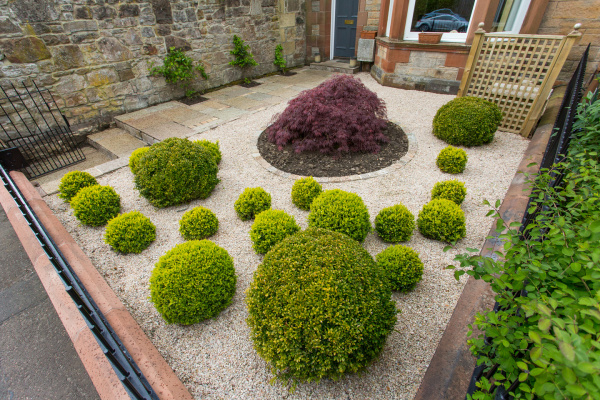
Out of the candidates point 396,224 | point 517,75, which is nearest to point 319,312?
point 396,224

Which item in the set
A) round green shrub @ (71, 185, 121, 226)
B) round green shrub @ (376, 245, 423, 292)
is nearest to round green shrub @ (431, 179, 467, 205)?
round green shrub @ (376, 245, 423, 292)

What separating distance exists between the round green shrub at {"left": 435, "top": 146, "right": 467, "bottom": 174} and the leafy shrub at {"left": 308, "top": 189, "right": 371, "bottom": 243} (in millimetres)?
2097

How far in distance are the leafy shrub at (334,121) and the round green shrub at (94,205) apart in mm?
2754

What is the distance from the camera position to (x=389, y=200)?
3.99 metres

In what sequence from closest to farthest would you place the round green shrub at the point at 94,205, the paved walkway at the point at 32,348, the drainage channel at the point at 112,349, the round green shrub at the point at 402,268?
the drainage channel at the point at 112,349 → the paved walkway at the point at 32,348 → the round green shrub at the point at 402,268 → the round green shrub at the point at 94,205

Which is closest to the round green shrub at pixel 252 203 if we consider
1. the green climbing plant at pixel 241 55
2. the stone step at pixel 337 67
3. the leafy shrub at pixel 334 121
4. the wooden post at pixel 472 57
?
the leafy shrub at pixel 334 121

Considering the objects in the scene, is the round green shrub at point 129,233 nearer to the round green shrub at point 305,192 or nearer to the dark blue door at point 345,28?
the round green shrub at point 305,192

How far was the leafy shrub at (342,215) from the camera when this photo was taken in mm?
Answer: 2955

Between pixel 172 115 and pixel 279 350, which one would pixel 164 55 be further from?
pixel 279 350

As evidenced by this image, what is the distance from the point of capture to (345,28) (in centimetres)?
983

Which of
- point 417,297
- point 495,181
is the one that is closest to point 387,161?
point 495,181

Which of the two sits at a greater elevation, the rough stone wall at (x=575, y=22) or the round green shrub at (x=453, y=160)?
the rough stone wall at (x=575, y=22)

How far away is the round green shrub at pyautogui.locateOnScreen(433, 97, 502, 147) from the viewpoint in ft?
15.5

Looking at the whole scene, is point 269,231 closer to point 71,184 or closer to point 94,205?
point 94,205
